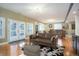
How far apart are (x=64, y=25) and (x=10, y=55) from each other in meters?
1.57

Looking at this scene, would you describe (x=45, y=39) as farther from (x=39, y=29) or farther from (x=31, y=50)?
(x=31, y=50)

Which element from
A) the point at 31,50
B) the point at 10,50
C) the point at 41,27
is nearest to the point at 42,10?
the point at 41,27

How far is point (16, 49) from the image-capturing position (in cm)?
288

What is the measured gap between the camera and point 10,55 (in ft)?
8.49

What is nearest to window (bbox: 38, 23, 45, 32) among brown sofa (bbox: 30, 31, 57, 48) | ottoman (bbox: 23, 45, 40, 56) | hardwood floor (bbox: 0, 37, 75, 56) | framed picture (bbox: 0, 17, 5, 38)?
brown sofa (bbox: 30, 31, 57, 48)

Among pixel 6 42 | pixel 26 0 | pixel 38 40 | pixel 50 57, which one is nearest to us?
pixel 26 0

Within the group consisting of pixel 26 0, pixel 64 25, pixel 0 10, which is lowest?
pixel 64 25

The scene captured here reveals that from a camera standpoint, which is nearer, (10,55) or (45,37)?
(10,55)

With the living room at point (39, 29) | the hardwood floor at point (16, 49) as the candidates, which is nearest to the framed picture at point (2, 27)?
the living room at point (39, 29)

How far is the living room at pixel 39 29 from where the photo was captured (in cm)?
267

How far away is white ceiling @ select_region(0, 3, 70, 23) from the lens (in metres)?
2.57

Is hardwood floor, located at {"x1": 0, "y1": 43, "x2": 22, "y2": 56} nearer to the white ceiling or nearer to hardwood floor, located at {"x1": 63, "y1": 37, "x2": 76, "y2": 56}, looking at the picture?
the white ceiling

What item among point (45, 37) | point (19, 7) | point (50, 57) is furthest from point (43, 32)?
point (19, 7)

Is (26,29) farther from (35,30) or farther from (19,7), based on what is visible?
(19,7)
